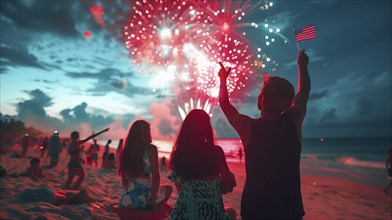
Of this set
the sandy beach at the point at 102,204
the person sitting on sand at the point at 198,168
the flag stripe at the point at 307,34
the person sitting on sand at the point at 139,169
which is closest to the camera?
the person sitting on sand at the point at 198,168

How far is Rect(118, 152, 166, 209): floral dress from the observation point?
4375 millimetres

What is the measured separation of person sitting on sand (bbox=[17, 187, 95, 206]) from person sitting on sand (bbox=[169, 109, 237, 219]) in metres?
3.81

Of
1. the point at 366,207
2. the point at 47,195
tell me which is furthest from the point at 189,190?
the point at 366,207

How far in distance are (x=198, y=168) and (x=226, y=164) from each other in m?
0.34

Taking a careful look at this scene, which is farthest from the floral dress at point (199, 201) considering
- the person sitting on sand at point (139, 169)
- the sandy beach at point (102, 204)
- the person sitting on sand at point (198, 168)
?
the sandy beach at point (102, 204)

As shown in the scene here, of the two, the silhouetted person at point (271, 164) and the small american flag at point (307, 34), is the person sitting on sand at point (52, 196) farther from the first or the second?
the small american flag at point (307, 34)

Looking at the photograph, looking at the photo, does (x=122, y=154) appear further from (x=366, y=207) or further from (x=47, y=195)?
(x=366, y=207)

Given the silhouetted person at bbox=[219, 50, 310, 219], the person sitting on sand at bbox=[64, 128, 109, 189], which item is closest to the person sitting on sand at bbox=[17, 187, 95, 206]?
the person sitting on sand at bbox=[64, 128, 109, 189]

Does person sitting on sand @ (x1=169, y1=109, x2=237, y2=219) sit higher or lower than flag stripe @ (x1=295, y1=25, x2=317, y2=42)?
lower

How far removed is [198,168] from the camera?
3.04 m

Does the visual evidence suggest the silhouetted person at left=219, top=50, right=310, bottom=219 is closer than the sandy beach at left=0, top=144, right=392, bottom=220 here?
Yes

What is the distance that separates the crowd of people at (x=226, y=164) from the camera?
2.26 m

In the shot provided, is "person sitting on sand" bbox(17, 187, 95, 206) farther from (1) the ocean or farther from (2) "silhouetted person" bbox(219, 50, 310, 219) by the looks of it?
(1) the ocean

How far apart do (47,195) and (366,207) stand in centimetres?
1184
